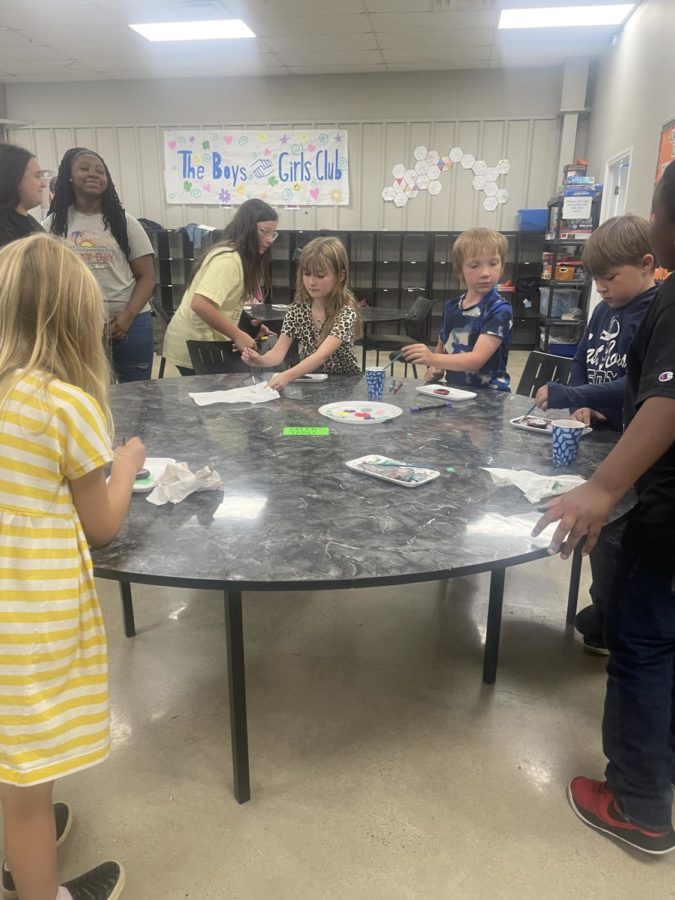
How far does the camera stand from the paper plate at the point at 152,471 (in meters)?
1.33

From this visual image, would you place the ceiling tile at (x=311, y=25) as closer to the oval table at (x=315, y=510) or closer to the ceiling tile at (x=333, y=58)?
the ceiling tile at (x=333, y=58)

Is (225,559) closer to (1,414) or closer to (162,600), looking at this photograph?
(1,414)

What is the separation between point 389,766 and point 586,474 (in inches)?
32.9

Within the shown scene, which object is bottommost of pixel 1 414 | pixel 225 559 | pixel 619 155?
pixel 225 559

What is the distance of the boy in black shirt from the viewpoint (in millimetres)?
1067

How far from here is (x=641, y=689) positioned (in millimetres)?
1249

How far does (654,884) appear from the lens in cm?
121

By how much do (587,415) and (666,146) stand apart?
3298 millimetres

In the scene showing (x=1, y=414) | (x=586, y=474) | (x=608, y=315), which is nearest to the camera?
(x=1, y=414)

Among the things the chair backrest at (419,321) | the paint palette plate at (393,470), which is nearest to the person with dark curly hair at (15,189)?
the paint palette plate at (393,470)

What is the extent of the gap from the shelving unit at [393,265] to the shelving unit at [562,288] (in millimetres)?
657

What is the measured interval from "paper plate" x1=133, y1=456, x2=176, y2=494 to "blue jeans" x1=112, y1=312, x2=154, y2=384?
1402mm

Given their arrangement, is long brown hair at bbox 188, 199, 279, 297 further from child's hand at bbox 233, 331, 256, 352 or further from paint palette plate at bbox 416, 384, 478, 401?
paint palette plate at bbox 416, 384, 478, 401

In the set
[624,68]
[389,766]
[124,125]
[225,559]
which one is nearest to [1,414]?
[225,559]
